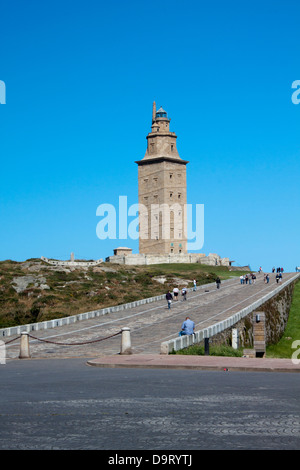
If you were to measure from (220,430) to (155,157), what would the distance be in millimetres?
118156

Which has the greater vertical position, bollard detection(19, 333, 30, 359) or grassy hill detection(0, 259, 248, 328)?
grassy hill detection(0, 259, 248, 328)

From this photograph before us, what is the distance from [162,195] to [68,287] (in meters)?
60.6

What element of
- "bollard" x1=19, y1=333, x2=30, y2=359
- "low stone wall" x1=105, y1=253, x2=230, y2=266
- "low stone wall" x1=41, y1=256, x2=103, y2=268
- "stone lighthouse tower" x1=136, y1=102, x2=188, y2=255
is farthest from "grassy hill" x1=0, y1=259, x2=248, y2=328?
"stone lighthouse tower" x1=136, y1=102, x2=188, y2=255

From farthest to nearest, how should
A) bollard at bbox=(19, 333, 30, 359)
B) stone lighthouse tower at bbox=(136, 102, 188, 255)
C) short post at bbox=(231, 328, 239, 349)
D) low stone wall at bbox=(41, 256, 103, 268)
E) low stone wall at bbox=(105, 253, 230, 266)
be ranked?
stone lighthouse tower at bbox=(136, 102, 188, 255)
low stone wall at bbox=(105, 253, 230, 266)
low stone wall at bbox=(41, 256, 103, 268)
short post at bbox=(231, 328, 239, 349)
bollard at bbox=(19, 333, 30, 359)

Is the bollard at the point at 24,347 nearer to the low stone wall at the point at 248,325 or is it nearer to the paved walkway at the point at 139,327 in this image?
the paved walkway at the point at 139,327

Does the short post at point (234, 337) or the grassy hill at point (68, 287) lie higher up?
the grassy hill at point (68, 287)

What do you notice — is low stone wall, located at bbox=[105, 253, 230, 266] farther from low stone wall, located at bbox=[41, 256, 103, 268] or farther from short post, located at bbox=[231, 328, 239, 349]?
short post, located at bbox=[231, 328, 239, 349]

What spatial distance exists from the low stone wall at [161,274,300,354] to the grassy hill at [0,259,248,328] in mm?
13600

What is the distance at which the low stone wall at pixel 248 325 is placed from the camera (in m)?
26.4

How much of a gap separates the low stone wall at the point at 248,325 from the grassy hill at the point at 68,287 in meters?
13.6

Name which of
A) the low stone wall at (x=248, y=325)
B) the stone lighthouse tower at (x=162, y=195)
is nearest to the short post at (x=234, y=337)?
the low stone wall at (x=248, y=325)

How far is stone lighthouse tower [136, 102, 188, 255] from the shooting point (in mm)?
123188

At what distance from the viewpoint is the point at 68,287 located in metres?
65.9

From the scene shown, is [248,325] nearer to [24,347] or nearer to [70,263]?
[24,347]
